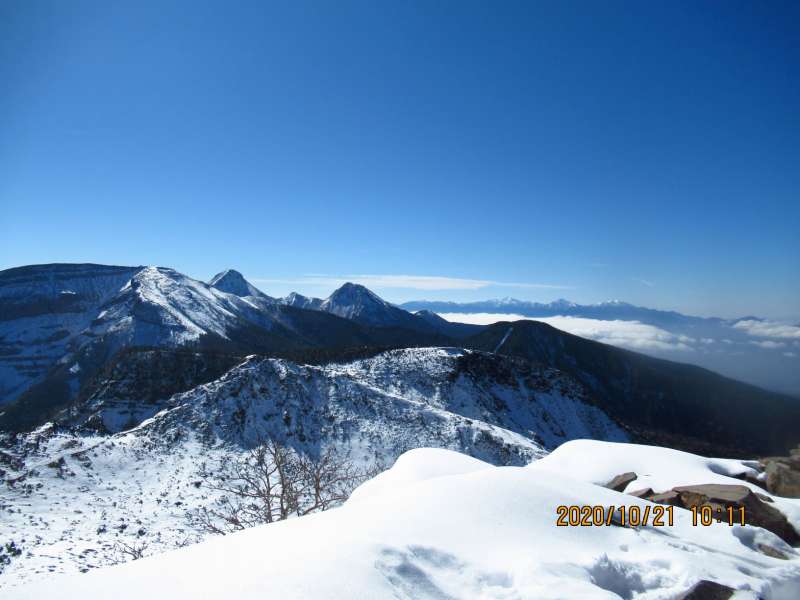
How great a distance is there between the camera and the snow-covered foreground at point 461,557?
4.78 m

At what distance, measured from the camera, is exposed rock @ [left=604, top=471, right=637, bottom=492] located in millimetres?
11609

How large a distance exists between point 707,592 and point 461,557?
3309mm

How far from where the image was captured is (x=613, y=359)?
195 m

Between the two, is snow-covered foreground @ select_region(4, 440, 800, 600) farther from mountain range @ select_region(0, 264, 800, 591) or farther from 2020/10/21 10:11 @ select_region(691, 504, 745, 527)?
mountain range @ select_region(0, 264, 800, 591)

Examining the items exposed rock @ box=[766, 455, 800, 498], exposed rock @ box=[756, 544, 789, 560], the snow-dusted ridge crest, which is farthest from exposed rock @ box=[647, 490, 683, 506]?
the snow-dusted ridge crest

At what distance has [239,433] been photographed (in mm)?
43531

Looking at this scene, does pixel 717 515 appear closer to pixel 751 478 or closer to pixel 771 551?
pixel 771 551

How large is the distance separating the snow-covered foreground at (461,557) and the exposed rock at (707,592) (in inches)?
Result: 5.5

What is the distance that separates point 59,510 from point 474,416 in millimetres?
48050

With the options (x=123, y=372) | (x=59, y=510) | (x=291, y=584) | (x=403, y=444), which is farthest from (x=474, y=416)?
(x=123, y=372)

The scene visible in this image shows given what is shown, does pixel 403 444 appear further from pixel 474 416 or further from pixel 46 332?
pixel 46 332

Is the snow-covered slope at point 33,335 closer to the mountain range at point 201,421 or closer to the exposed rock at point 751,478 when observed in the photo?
the mountain range at point 201,421

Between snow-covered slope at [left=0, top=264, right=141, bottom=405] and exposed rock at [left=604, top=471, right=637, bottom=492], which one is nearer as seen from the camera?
exposed rock at [left=604, top=471, right=637, bottom=492]

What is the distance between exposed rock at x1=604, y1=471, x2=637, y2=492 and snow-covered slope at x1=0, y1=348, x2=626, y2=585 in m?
23.7
